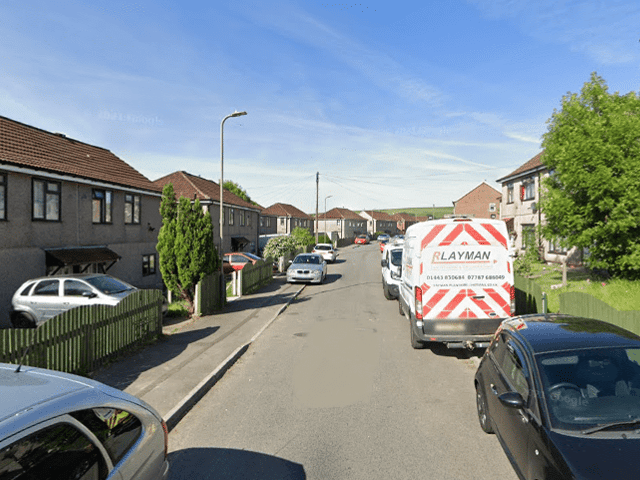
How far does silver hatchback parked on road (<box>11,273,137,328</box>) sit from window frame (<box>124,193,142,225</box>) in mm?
8569

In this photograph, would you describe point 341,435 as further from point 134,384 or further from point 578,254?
point 578,254

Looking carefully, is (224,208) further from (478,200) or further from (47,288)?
(478,200)

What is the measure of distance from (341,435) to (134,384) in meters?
3.93

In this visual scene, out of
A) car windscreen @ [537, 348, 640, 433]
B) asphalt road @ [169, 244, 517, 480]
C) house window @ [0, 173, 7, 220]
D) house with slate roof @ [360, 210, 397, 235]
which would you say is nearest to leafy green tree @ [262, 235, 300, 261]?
house window @ [0, 173, 7, 220]

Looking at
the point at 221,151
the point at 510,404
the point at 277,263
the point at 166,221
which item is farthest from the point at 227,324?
the point at 277,263

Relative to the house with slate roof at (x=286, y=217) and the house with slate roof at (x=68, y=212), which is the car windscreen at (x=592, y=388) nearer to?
the house with slate roof at (x=68, y=212)

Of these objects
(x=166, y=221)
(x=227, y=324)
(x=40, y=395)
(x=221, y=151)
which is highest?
(x=221, y=151)

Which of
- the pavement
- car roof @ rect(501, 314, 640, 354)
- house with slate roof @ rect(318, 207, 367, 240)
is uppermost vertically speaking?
house with slate roof @ rect(318, 207, 367, 240)

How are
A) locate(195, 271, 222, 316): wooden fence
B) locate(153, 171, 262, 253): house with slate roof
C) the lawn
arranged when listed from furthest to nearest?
locate(153, 171, 262, 253): house with slate roof → locate(195, 271, 222, 316): wooden fence → the lawn

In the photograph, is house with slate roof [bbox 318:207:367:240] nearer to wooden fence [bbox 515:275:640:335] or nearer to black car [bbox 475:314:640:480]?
wooden fence [bbox 515:275:640:335]

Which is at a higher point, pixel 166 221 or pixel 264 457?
pixel 166 221

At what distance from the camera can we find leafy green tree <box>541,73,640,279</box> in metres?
12.7

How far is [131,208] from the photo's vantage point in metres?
20.5

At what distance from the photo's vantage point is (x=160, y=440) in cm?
346
